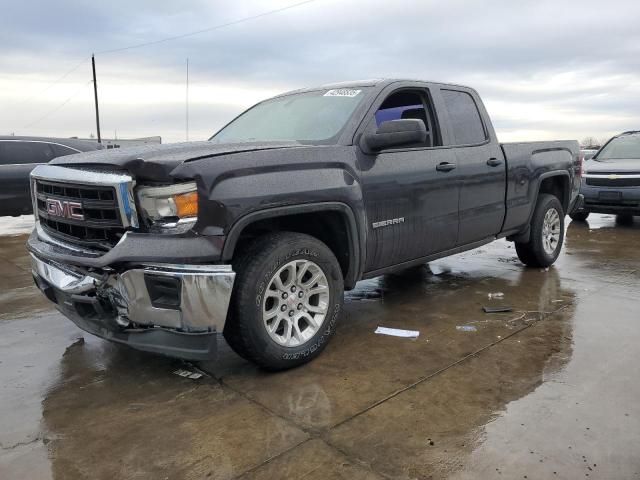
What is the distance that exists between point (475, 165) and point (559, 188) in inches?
86.6

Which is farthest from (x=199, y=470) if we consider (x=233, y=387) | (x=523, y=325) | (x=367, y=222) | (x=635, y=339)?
(x=635, y=339)

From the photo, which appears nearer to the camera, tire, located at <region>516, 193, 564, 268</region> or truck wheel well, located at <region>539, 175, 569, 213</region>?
tire, located at <region>516, 193, 564, 268</region>

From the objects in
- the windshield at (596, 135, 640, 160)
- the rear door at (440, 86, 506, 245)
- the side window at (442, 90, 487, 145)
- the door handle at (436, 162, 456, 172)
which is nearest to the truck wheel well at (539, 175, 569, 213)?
the rear door at (440, 86, 506, 245)

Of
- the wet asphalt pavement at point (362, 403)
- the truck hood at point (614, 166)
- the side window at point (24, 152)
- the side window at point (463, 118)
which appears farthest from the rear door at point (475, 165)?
the side window at point (24, 152)

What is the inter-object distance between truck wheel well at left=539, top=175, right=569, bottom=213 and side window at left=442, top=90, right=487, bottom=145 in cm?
157

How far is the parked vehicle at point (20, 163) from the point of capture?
28.7ft

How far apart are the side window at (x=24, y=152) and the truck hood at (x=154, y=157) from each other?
6312 mm

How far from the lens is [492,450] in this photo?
8.45 feet

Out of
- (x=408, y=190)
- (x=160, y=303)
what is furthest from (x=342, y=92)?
(x=160, y=303)

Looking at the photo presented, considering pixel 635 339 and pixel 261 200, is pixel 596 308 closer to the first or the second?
pixel 635 339

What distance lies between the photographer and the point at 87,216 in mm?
3219

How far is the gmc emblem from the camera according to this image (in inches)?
129

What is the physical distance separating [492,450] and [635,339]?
80.6 inches

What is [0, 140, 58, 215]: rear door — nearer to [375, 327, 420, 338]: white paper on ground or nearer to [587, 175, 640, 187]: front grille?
[375, 327, 420, 338]: white paper on ground
